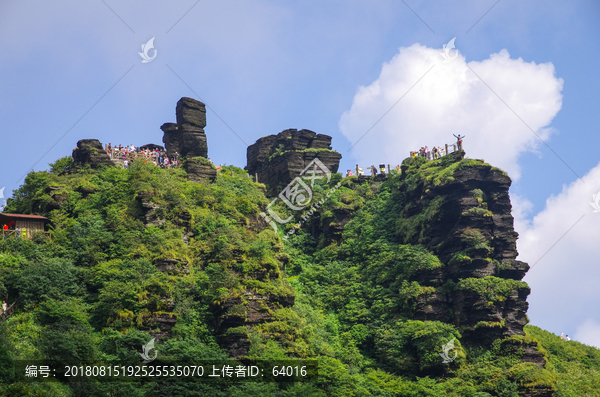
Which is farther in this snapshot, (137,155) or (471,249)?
(137,155)

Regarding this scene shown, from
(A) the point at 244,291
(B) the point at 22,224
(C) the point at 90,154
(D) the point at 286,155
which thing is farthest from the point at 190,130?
(A) the point at 244,291

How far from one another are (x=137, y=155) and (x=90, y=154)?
15.0 ft

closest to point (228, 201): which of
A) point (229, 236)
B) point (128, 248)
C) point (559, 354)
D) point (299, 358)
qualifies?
point (229, 236)

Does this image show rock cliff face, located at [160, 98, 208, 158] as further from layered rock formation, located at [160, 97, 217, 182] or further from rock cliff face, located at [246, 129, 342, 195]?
rock cliff face, located at [246, 129, 342, 195]

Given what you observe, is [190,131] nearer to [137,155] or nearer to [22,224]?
[137,155]

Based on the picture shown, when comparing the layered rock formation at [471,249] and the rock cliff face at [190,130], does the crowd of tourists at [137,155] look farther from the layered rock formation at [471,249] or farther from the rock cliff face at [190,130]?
the layered rock formation at [471,249]

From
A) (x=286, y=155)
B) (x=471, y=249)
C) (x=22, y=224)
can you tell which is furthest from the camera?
(x=286, y=155)

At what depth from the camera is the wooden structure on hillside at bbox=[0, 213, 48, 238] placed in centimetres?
4666

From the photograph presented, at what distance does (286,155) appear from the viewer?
69.3 metres

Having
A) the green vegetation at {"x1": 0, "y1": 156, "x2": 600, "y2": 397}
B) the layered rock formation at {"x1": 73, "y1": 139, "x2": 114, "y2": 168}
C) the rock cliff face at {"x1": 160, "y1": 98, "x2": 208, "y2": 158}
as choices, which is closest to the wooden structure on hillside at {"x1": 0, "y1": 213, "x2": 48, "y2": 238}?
the green vegetation at {"x1": 0, "y1": 156, "x2": 600, "y2": 397}

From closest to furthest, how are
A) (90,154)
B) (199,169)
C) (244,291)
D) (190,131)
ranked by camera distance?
(244,291) < (90,154) < (199,169) < (190,131)

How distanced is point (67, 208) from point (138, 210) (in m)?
5.46

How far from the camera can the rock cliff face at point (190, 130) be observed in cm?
6316

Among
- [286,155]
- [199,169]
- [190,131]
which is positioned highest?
[190,131]
